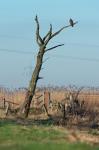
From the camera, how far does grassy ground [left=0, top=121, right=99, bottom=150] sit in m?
17.5

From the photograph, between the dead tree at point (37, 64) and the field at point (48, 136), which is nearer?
the field at point (48, 136)

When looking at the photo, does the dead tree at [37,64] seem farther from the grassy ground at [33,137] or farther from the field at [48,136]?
the grassy ground at [33,137]

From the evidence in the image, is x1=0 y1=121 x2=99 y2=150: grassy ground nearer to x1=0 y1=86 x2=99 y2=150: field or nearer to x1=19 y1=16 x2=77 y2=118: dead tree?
x1=0 y1=86 x2=99 y2=150: field

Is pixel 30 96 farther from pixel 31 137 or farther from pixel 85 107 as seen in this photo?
pixel 31 137

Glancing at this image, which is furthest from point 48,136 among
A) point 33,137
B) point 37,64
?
point 37,64

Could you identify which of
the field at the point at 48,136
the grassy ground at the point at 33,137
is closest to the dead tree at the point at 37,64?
the field at the point at 48,136

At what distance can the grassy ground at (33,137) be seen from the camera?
1750cm

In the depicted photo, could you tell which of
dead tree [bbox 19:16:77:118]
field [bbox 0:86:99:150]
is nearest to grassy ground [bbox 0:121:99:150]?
field [bbox 0:86:99:150]

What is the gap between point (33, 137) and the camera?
21.3 meters

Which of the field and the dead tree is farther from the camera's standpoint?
the dead tree

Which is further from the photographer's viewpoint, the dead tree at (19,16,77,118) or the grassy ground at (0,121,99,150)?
the dead tree at (19,16,77,118)

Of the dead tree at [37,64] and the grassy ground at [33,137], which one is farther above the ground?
the dead tree at [37,64]

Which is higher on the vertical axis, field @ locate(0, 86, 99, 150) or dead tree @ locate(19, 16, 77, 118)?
dead tree @ locate(19, 16, 77, 118)

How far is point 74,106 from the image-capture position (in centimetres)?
4131
